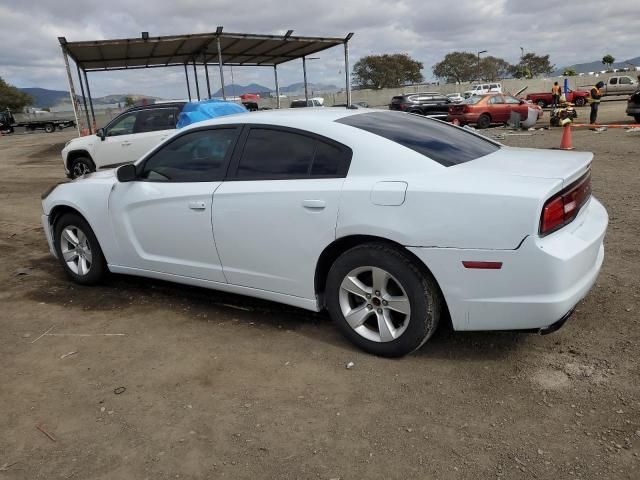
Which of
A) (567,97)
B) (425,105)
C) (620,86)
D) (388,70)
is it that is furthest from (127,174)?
(388,70)

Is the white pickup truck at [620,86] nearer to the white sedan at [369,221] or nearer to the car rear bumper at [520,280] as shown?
the white sedan at [369,221]

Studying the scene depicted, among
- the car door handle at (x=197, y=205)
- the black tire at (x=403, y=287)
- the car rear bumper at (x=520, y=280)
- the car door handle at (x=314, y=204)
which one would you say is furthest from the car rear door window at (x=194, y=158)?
the car rear bumper at (x=520, y=280)

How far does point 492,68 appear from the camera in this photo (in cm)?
8875

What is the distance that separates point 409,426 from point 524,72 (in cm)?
9010

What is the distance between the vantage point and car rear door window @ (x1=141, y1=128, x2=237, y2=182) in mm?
3771

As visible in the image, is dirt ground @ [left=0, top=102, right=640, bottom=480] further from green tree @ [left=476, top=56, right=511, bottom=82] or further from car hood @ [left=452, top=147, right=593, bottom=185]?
green tree @ [left=476, top=56, right=511, bottom=82]

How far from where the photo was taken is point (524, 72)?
8194 cm

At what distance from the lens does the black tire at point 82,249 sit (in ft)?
15.1

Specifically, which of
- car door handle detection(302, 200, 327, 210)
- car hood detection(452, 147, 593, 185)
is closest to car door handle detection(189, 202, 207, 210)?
car door handle detection(302, 200, 327, 210)

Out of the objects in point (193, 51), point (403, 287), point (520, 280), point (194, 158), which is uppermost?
point (193, 51)

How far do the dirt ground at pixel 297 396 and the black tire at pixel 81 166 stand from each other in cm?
754

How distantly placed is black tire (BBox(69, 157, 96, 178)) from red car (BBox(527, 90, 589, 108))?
1143 inches

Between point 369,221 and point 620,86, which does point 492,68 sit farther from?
point 369,221

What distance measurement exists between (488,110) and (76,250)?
18384 mm
